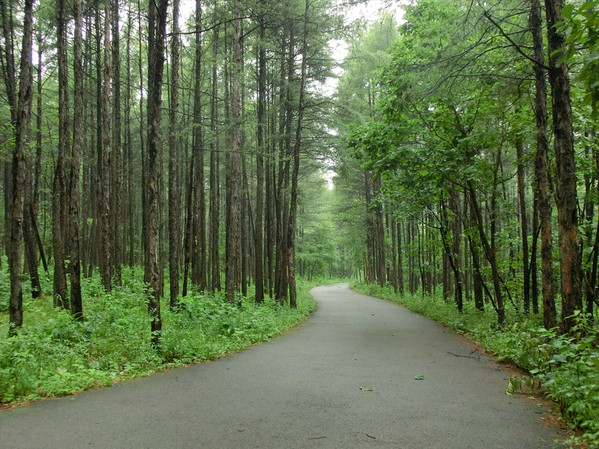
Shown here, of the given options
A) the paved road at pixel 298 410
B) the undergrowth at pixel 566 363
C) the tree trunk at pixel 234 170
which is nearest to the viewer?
the paved road at pixel 298 410

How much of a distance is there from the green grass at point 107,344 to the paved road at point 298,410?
0.43 m

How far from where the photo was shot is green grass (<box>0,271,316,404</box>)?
5.32 m

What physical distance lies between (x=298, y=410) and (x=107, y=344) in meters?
4.42

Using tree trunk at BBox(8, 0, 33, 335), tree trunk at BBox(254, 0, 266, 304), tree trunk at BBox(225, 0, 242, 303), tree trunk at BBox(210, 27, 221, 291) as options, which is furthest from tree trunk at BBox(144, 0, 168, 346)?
tree trunk at BBox(254, 0, 266, 304)

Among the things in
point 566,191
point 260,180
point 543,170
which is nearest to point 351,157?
point 260,180

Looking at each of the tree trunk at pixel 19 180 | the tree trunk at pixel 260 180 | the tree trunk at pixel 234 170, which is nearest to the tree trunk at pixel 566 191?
the tree trunk at pixel 234 170

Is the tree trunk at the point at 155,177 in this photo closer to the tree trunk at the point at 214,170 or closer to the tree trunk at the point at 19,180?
the tree trunk at the point at 19,180

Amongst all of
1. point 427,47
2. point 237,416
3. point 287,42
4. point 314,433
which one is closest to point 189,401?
point 237,416

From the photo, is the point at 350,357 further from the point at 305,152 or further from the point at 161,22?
the point at 305,152

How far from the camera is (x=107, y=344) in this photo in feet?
23.4

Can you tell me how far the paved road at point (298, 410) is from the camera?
12.2 ft

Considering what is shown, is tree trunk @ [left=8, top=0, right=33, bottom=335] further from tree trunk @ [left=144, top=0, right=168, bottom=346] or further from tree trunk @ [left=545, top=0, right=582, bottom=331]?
tree trunk @ [left=545, top=0, right=582, bottom=331]

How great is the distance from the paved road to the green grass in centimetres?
43

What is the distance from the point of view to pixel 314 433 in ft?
12.8
